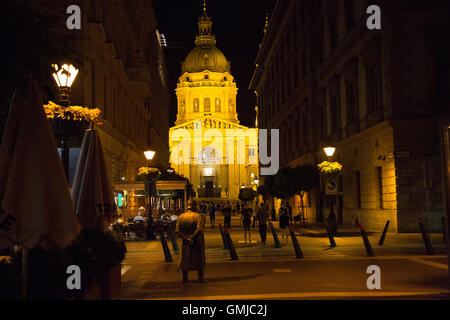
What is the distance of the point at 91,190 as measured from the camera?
9711 millimetres

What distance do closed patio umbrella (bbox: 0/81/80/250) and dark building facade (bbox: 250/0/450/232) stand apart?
498 inches

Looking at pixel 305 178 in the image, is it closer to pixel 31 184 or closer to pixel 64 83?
pixel 64 83

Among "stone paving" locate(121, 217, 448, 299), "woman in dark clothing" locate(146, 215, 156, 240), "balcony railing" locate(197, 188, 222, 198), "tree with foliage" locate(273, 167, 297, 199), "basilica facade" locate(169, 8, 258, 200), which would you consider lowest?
"stone paving" locate(121, 217, 448, 299)

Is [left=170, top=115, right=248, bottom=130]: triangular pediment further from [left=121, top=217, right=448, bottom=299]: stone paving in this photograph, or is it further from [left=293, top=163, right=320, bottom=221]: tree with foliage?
[left=121, top=217, right=448, bottom=299]: stone paving

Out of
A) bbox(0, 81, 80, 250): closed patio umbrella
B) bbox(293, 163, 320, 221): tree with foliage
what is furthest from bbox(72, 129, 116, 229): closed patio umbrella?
bbox(293, 163, 320, 221): tree with foliage

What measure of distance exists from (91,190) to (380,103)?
67.7ft

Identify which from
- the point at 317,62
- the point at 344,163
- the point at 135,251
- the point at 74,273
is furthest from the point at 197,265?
the point at 317,62

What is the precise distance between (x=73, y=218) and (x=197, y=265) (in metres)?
5.40

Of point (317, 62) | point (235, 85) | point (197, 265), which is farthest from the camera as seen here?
point (235, 85)

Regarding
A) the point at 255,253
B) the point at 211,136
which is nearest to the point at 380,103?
the point at 255,253

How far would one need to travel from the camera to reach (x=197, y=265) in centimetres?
1152

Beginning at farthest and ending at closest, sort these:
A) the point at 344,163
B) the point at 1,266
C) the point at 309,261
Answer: the point at 344,163 < the point at 309,261 < the point at 1,266

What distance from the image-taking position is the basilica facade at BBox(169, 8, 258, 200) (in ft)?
418

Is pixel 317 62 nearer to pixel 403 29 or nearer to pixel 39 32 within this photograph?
pixel 403 29
